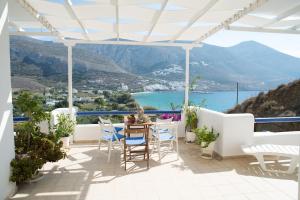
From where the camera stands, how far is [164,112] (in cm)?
737

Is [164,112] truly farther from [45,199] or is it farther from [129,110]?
[45,199]

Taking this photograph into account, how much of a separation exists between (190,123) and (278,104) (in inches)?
448

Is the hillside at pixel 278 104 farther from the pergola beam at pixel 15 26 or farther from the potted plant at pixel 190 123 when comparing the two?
the pergola beam at pixel 15 26

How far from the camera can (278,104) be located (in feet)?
51.1

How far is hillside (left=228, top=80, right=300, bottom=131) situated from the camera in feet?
48.2

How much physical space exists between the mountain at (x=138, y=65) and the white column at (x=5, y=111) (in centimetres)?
410

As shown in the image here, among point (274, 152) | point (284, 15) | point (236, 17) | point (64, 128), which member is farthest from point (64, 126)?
point (284, 15)

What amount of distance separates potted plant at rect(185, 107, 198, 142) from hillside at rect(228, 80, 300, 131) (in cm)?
989

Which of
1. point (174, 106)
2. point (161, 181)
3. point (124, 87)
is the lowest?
point (161, 181)

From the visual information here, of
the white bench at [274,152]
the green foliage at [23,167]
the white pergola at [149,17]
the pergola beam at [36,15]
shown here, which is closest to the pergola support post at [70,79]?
the white pergola at [149,17]

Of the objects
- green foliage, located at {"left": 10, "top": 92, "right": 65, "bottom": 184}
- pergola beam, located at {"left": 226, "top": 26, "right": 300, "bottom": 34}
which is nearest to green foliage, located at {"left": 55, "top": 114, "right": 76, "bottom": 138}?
green foliage, located at {"left": 10, "top": 92, "right": 65, "bottom": 184}

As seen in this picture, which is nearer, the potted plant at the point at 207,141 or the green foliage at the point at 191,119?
the potted plant at the point at 207,141

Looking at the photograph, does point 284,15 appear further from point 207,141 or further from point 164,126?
point 164,126

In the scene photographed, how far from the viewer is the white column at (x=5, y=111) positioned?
3.16m
